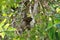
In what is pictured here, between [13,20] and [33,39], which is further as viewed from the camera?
[13,20]

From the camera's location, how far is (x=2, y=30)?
116cm

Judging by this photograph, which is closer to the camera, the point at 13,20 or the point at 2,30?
the point at 2,30

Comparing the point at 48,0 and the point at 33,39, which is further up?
the point at 48,0

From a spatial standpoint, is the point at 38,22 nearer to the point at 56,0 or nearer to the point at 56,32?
the point at 56,0

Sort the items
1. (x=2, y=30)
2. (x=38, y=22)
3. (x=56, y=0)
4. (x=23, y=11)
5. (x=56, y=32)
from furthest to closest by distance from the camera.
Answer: (x=23, y=11) < (x=56, y=0) < (x=38, y=22) < (x=2, y=30) < (x=56, y=32)

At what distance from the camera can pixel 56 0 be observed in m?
1.38

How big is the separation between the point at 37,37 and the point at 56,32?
372 millimetres

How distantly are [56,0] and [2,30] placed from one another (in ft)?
1.67

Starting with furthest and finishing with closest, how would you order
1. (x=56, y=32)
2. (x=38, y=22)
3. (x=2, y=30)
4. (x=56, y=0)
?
(x=56, y=0)
(x=38, y=22)
(x=2, y=30)
(x=56, y=32)

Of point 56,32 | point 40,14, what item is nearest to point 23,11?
point 40,14

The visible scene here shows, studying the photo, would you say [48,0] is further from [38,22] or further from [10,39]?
[10,39]

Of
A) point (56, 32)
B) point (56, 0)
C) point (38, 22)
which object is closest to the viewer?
point (56, 32)

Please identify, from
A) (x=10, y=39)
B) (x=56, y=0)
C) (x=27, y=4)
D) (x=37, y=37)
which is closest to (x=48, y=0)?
(x=56, y=0)

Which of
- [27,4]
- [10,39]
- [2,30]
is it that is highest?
[27,4]
